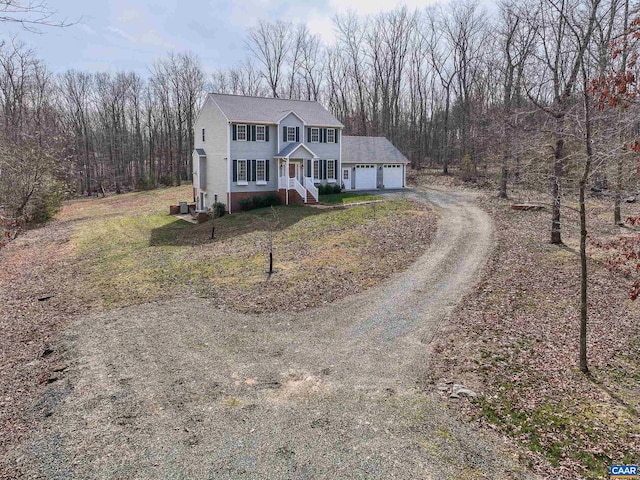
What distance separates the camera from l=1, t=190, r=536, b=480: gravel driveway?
6461 millimetres

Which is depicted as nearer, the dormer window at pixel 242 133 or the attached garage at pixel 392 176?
the dormer window at pixel 242 133

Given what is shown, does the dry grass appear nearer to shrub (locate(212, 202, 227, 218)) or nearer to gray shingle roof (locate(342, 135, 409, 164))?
shrub (locate(212, 202, 227, 218))

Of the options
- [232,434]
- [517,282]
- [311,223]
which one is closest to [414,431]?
[232,434]

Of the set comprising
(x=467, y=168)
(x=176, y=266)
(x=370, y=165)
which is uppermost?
(x=370, y=165)

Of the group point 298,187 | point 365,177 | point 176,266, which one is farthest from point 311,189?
point 176,266

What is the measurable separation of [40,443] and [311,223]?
18.7 m

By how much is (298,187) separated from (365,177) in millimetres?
8614

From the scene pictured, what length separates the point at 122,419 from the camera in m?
7.64

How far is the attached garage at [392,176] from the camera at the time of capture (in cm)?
3866

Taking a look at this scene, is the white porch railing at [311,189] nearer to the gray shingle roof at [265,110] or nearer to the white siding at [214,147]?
the gray shingle roof at [265,110]

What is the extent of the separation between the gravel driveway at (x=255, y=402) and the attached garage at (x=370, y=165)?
24538 millimetres

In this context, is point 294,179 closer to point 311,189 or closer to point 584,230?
point 311,189

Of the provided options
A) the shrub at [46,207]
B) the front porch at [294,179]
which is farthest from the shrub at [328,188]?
the shrub at [46,207]

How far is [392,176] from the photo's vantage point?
128ft
